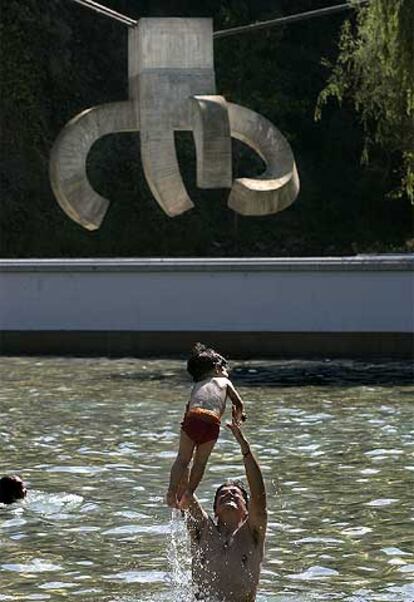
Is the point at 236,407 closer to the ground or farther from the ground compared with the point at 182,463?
farther from the ground

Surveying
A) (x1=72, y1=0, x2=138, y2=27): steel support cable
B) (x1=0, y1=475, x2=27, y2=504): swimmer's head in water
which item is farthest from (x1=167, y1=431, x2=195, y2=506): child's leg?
(x1=72, y1=0, x2=138, y2=27): steel support cable

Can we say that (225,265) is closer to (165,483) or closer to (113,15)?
(165,483)

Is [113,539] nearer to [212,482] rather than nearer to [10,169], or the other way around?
[212,482]

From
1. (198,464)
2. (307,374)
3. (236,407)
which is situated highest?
(236,407)

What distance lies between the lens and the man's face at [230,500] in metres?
8.14

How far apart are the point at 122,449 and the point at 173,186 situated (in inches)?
155

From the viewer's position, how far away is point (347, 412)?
62.6ft

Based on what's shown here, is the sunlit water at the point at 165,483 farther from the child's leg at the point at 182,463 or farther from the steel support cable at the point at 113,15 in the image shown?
the steel support cable at the point at 113,15

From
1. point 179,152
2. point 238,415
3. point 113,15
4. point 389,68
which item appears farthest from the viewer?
point 179,152

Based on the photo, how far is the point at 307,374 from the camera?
2398 centimetres

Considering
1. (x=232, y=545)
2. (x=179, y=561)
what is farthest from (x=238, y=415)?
(x=179, y=561)

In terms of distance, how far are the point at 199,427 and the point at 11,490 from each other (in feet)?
15.0

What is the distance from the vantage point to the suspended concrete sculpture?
12.7m

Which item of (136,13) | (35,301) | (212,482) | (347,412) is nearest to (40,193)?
(136,13)
